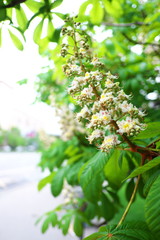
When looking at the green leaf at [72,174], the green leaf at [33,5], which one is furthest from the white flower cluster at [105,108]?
the green leaf at [72,174]

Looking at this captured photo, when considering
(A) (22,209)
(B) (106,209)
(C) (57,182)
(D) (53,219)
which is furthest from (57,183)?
(A) (22,209)

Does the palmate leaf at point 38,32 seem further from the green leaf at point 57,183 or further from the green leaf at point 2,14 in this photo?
the green leaf at point 57,183

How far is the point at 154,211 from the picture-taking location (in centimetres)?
45

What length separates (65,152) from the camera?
5.09 feet

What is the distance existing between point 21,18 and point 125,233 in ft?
2.39

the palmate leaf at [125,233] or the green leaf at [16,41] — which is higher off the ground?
the green leaf at [16,41]

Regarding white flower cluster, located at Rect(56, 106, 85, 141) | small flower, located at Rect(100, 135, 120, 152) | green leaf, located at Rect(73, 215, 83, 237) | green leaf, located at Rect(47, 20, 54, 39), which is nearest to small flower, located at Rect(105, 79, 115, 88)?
small flower, located at Rect(100, 135, 120, 152)

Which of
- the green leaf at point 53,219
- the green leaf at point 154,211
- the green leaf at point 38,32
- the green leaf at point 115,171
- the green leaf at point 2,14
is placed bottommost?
the green leaf at point 53,219

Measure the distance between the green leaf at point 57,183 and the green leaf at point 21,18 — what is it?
75 cm

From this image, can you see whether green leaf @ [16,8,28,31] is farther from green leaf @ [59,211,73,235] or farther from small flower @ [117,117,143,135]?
green leaf @ [59,211,73,235]

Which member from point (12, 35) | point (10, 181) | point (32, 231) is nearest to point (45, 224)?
point (12, 35)

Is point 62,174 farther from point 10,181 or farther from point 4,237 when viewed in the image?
point 10,181

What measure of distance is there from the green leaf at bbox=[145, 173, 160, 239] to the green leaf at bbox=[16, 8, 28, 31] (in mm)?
667

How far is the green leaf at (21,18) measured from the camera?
0.75m
